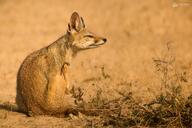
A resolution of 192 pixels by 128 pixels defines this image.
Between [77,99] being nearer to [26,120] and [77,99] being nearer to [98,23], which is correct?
[26,120]

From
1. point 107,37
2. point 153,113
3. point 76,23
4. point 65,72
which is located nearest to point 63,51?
point 65,72

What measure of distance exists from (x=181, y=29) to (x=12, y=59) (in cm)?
479

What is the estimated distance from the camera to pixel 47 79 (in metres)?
9.94

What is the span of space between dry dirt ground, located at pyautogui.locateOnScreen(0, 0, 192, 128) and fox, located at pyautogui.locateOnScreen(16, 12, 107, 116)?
229 millimetres

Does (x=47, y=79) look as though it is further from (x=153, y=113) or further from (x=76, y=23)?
(x=153, y=113)

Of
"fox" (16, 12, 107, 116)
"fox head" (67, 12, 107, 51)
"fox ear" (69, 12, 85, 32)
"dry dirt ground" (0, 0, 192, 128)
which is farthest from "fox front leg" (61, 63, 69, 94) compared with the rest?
"fox ear" (69, 12, 85, 32)

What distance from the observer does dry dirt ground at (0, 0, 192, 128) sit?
12148 mm

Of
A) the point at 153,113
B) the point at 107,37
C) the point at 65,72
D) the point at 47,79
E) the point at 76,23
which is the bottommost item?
the point at 153,113

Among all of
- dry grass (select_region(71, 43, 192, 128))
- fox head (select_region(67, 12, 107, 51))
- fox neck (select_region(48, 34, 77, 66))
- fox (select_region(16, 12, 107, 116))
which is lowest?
dry grass (select_region(71, 43, 192, 128))

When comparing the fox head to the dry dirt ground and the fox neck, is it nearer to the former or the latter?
the fox neck

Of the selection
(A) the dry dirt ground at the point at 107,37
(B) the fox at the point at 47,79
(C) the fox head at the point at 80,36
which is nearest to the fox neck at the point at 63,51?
(B) the fox at the point at 47,79

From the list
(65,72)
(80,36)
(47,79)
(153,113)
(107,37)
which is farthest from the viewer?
(107,37)

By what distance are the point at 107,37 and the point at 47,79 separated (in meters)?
7.59

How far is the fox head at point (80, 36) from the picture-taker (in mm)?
10438
